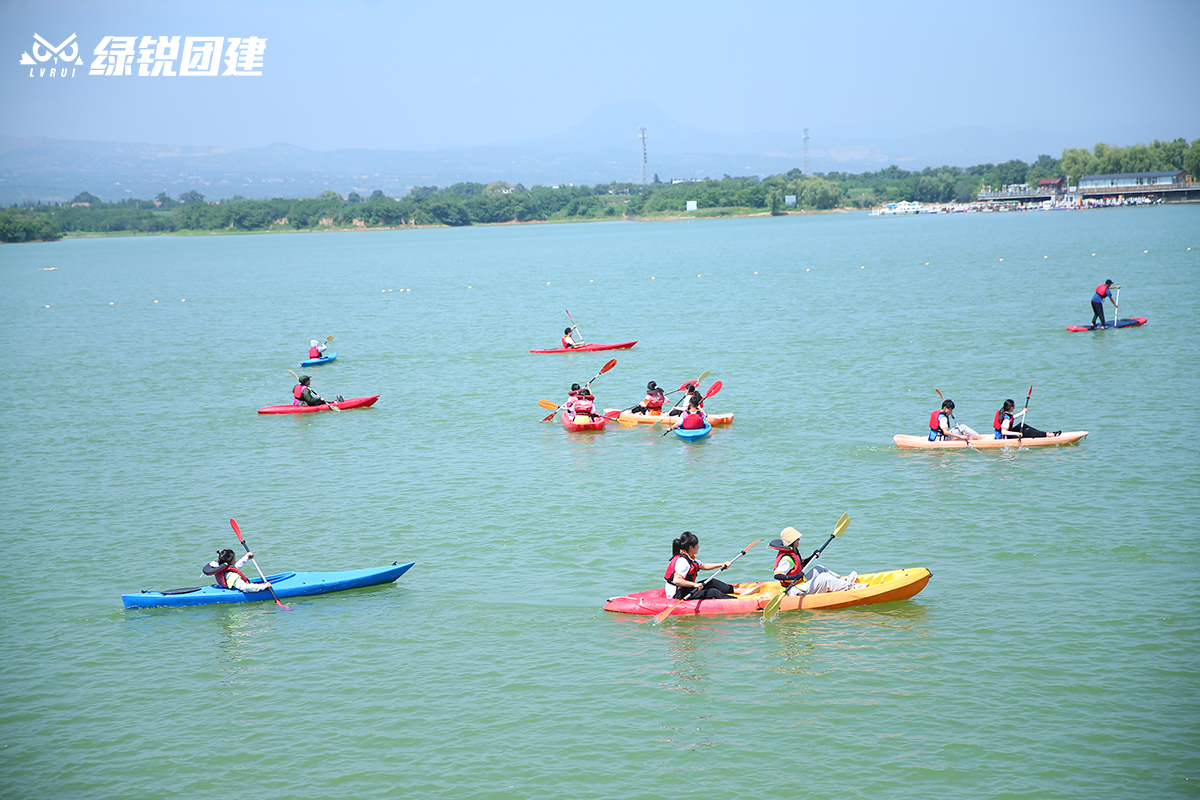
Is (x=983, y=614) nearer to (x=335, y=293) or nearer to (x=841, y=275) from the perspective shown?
(x=841, y=275)

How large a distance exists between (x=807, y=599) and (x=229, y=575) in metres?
10.3

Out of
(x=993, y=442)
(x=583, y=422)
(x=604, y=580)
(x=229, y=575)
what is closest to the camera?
(x=229, y=575)

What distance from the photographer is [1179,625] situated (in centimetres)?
1518

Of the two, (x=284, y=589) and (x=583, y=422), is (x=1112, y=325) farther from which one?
(x=284, y=589)

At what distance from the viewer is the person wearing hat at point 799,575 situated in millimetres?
16297

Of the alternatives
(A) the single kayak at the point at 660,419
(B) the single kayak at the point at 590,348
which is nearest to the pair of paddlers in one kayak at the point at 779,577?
(A) the single kayak at the point at 660,419

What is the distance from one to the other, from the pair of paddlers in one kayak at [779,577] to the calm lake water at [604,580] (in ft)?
1.72

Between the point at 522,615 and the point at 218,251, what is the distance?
563 feet

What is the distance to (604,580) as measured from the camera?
1817cm

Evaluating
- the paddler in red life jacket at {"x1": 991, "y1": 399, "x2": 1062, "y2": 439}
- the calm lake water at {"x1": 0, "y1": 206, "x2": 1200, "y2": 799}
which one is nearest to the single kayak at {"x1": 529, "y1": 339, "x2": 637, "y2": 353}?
the calm lake water at {"x1": 0, "y1": 206, "x2": 1200, "y2": 799}

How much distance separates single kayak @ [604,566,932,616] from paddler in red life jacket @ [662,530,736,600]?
0.42 ft

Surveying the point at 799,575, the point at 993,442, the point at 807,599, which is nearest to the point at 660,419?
the point at 993,442

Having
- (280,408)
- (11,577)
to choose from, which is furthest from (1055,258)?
(11,577)

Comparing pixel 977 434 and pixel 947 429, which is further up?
pixel 947 429
